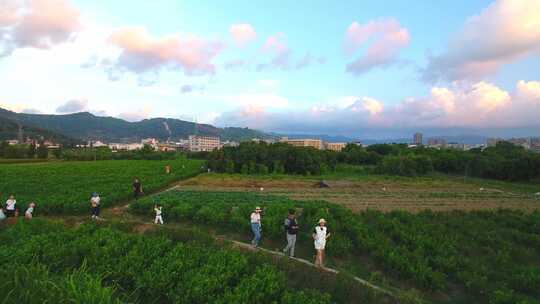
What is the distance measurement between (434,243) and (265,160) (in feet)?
137

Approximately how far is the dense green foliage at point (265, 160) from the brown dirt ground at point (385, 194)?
32.6 feet

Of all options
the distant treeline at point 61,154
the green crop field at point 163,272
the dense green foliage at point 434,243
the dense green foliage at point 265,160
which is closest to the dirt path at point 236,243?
the green crop field at point 163,272

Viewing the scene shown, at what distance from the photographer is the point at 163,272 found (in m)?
8.07

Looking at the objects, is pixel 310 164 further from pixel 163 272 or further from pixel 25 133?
pixel 25 133

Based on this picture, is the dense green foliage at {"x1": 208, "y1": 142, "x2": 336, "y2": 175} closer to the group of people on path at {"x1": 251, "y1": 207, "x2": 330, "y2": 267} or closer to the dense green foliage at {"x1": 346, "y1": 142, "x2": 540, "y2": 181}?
the dense green foliage at {"x1": 346, "y1": 142, "x2": 540, "y2": 181}

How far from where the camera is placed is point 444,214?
22391mm

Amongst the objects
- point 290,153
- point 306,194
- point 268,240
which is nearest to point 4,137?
point 290,153

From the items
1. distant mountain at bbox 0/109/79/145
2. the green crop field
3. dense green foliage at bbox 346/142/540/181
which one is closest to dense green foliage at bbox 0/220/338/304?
the green crop field

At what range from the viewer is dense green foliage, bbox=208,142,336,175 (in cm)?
5412

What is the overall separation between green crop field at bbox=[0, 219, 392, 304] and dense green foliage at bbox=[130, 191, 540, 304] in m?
4.07

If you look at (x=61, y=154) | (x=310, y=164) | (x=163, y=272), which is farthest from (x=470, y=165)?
(x=61, y=154)

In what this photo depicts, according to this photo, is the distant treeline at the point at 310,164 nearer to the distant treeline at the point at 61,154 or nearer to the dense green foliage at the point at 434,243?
the dense green foliage at the point at 434,243

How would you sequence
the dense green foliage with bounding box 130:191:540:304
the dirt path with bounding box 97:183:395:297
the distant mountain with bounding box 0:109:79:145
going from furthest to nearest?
the distant mountain with bounding box 0:109:79:145 < the dense green foliage with bounding box 130:191:540:304 < the dirt path with bounding box 97:183:395:297

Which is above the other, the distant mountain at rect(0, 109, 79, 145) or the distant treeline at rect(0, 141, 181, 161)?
the distant mountain at rect(0, 109, 79, 145)
